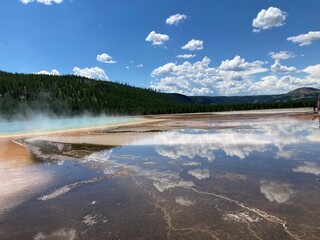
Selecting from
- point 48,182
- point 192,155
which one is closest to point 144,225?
point 48,182

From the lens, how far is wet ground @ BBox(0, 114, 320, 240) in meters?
7.07

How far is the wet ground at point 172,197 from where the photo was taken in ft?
23.2

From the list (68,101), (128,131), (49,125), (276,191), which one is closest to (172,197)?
(276,191)

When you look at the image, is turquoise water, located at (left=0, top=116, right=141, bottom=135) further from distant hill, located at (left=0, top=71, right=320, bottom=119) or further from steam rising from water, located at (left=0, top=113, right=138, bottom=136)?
distant hill, located at (left=0, top=71, right=320, bottom=119)

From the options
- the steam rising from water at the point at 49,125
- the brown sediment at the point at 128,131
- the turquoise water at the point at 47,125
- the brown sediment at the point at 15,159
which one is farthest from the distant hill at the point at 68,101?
the brown sediment at the point at 15,159

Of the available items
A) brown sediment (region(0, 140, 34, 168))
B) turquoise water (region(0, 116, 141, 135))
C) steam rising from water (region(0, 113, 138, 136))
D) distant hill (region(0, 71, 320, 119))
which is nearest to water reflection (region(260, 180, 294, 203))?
brown sediment (region(0, 140, 34, 168))

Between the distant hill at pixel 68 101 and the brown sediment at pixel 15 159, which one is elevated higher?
the distant hill at pixel 68 101

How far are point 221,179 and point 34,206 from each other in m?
6.18

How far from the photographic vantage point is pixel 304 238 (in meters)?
6.27

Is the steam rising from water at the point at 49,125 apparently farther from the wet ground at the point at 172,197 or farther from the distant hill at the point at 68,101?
the distant hill at the point at 68,101

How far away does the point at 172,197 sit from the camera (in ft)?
30.7

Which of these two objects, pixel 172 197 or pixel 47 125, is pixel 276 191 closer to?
pixel 172 197

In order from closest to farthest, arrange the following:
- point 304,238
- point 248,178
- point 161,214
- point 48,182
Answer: point 304,238 < point 161,214 < point 248,178 < point 48,182

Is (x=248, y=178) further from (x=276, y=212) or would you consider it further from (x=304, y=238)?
(x=304, y=238)
